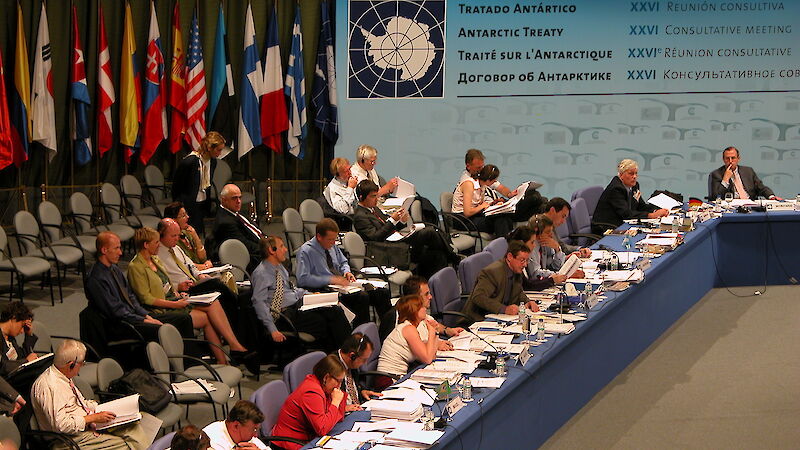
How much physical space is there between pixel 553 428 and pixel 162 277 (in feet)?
9.73

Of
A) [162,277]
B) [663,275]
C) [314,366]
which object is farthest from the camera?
[663,275]

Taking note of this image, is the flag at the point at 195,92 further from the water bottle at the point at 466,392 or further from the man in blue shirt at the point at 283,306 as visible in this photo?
the water bottle at the point at 466,392

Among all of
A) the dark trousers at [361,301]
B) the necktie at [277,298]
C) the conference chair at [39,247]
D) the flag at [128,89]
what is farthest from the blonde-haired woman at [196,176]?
the necktie at [277,298]

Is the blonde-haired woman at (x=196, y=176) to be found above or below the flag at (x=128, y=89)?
below

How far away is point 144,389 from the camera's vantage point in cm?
638

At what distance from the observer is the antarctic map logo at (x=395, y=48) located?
1272 cm

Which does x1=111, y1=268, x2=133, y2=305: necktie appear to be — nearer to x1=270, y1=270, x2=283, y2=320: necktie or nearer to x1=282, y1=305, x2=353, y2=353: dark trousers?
x1=270, y1=270, x2=283, y2=320: necktie

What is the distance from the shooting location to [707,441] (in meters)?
7.30

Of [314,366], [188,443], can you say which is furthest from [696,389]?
[188,443]

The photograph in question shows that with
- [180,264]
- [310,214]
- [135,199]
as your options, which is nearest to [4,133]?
[135,199]

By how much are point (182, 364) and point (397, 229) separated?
11.0ft

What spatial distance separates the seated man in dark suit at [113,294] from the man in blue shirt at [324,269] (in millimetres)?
1274

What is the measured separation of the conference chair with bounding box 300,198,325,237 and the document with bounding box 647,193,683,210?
3491 millimetres

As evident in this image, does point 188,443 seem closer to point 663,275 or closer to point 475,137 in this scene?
point 663,275
